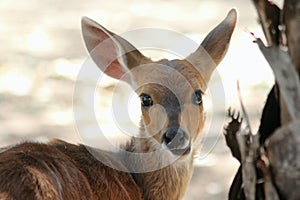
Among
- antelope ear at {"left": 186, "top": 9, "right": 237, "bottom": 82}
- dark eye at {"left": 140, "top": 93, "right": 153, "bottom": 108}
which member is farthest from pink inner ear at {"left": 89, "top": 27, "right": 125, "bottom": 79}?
antelope ear at {"left": 186, "top": 9, "right": 237, "bottom": 82}

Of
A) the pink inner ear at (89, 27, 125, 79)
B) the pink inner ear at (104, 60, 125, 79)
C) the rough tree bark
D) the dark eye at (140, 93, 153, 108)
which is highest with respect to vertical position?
the pink inner ear at (89, 27, 125, 79)

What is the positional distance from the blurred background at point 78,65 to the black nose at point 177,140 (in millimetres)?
862

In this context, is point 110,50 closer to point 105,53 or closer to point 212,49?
point 105,53

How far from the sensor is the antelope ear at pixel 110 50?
4555 millimetres

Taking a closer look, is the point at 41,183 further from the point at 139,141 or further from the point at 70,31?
the point at 70,31

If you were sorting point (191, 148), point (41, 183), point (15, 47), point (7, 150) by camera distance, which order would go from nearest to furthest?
point (41, 183)
point (7, 150)
point (191, 148)
point (15, 47)

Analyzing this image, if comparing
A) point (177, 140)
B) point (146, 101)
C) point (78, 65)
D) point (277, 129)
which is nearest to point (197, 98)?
point (146, 101)

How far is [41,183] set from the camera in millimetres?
3352

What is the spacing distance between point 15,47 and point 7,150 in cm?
529

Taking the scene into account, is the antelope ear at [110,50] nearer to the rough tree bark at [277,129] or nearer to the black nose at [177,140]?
the black nose at [177,140]

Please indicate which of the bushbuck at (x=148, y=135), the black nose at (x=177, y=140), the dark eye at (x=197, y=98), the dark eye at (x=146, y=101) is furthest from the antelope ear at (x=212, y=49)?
the black nose at (x=177, y=140)

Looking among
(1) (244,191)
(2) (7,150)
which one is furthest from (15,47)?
(1) (244,191)

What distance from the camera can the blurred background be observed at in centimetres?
667

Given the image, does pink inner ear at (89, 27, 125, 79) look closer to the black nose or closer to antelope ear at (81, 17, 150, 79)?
antelope ear at (81, 17, 150, 79)
